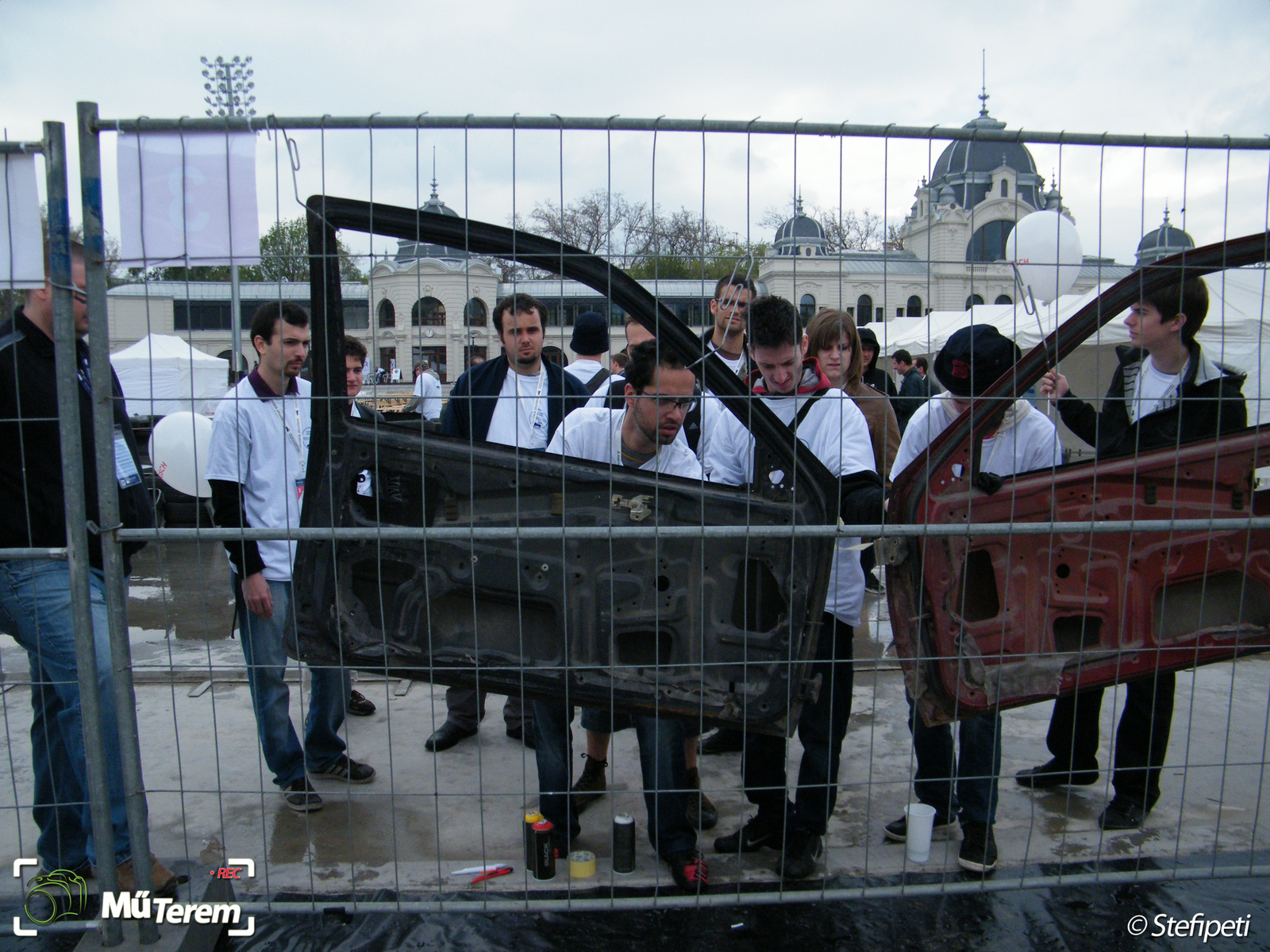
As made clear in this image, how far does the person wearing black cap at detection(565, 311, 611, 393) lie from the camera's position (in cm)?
467

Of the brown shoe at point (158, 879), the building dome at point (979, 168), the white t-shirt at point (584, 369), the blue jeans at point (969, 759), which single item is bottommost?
the brown shoe at point (158, 879)

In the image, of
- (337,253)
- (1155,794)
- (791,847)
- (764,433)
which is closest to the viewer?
(337,253)

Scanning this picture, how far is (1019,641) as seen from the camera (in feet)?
9.11

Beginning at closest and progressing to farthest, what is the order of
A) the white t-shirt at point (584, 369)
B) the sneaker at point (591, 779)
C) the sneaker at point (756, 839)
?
the sneaker at point (756, 839) < the sneaker at point (591, 779) < the white t-shirt at point (584, 369)

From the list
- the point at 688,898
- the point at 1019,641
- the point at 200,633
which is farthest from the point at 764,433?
the point at 200,633

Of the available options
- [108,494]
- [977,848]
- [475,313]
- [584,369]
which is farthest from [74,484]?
[977,848]

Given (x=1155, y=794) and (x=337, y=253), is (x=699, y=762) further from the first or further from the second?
(x=337, y=253)

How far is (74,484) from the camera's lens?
2547 mm

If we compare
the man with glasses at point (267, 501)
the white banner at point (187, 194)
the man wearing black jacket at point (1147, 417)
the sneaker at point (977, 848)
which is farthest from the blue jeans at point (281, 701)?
the man wearing black jacket at point (1147, 417)

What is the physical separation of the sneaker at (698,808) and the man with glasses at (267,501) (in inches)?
51.8

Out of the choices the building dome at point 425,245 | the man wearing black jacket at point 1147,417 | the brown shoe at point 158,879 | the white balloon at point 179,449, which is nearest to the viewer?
the building dome at point 425,245

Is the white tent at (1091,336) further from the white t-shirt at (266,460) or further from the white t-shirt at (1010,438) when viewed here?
the white t-shirt at (266,460)

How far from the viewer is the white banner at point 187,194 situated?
2545mm

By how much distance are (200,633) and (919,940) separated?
5.04 metres
